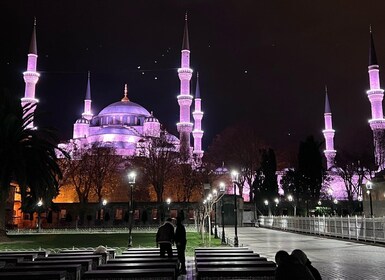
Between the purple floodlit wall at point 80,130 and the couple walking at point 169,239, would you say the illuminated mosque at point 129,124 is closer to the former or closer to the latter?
the purple floodlit wall at point 80,130

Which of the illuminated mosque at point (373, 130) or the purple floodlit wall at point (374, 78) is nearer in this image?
the illuminated mosque at point (373, 130)

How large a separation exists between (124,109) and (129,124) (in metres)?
3.90

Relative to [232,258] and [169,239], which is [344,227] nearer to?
[169,239]

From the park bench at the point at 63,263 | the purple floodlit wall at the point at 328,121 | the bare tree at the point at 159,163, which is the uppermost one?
the purple floodlit wall at the point at 328,121

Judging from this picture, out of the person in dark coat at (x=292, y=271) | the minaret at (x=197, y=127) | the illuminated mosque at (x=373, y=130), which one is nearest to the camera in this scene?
the person in dark coat at (x=292, y=271)

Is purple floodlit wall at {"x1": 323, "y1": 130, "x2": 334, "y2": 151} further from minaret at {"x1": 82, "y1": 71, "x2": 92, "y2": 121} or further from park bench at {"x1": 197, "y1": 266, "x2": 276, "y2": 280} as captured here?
park bench at {"x1": 197, "y1": 266, "x2": 276, "y2": 280}

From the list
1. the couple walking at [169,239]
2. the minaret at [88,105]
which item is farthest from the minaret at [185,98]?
the couple walking at [169,239]

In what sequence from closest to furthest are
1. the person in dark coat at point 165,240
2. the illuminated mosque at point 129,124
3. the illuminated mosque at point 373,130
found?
1. the person in dark coat at point 165,240
2. the illuminated mosque at point 373,130
3. the illuminated mosque at point 129,124

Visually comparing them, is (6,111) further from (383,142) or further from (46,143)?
(383,142)

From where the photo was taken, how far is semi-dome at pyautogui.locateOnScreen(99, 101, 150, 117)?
88.8m

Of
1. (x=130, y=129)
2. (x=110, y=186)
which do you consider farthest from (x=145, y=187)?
(x=130, y=129)

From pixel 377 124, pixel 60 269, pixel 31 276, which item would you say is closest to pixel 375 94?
pixel 377 124

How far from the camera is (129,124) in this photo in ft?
287

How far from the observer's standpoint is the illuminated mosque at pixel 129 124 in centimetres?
6394
